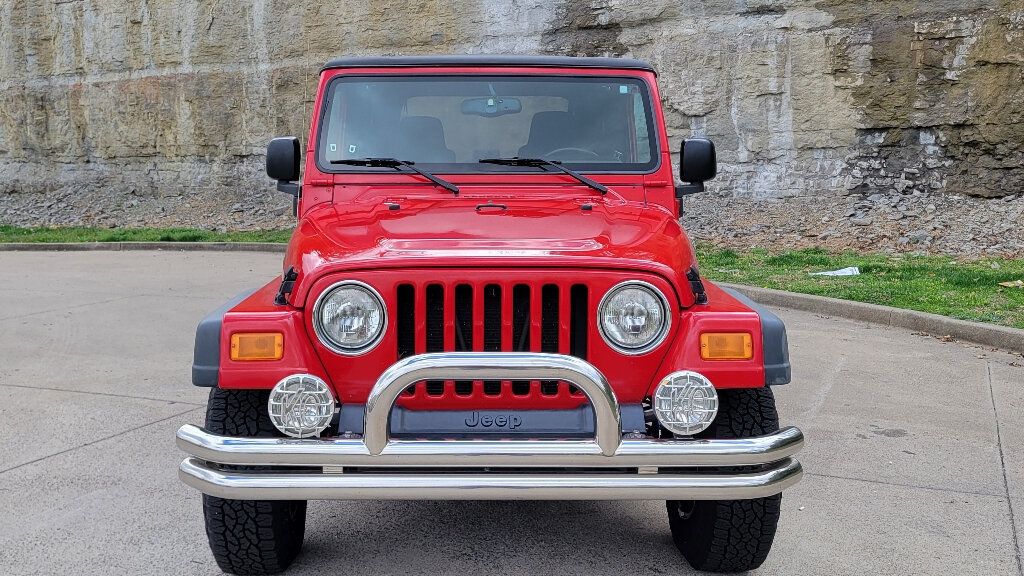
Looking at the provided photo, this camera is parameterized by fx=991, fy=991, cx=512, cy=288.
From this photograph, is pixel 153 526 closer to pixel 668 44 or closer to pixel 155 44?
pixel 668 44

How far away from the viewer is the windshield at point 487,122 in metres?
4.42

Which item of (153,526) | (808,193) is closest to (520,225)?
(153,526)

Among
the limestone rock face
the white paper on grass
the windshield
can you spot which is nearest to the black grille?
the windshield

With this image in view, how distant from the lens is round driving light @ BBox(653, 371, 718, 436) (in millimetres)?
2953

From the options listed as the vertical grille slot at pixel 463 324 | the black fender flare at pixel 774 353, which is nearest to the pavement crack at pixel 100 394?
the vertical grille slot at pixel 463 324

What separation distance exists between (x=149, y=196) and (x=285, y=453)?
21.9 metres

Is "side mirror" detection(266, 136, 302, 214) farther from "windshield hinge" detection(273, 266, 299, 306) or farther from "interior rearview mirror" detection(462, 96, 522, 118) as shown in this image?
"windshield hinge" detection(273, 266, 299, 306)

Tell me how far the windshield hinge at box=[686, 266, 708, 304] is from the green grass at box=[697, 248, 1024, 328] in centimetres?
568

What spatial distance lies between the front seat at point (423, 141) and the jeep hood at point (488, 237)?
38cm

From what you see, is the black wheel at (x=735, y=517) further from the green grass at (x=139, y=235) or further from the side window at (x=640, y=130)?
the green grass at (x=139, y=235)

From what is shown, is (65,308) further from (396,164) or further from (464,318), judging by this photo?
(464,318)

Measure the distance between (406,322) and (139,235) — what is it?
16.6 m

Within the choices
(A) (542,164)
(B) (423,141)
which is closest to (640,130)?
(A) (542,164)

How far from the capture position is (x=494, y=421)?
10.0 ft
